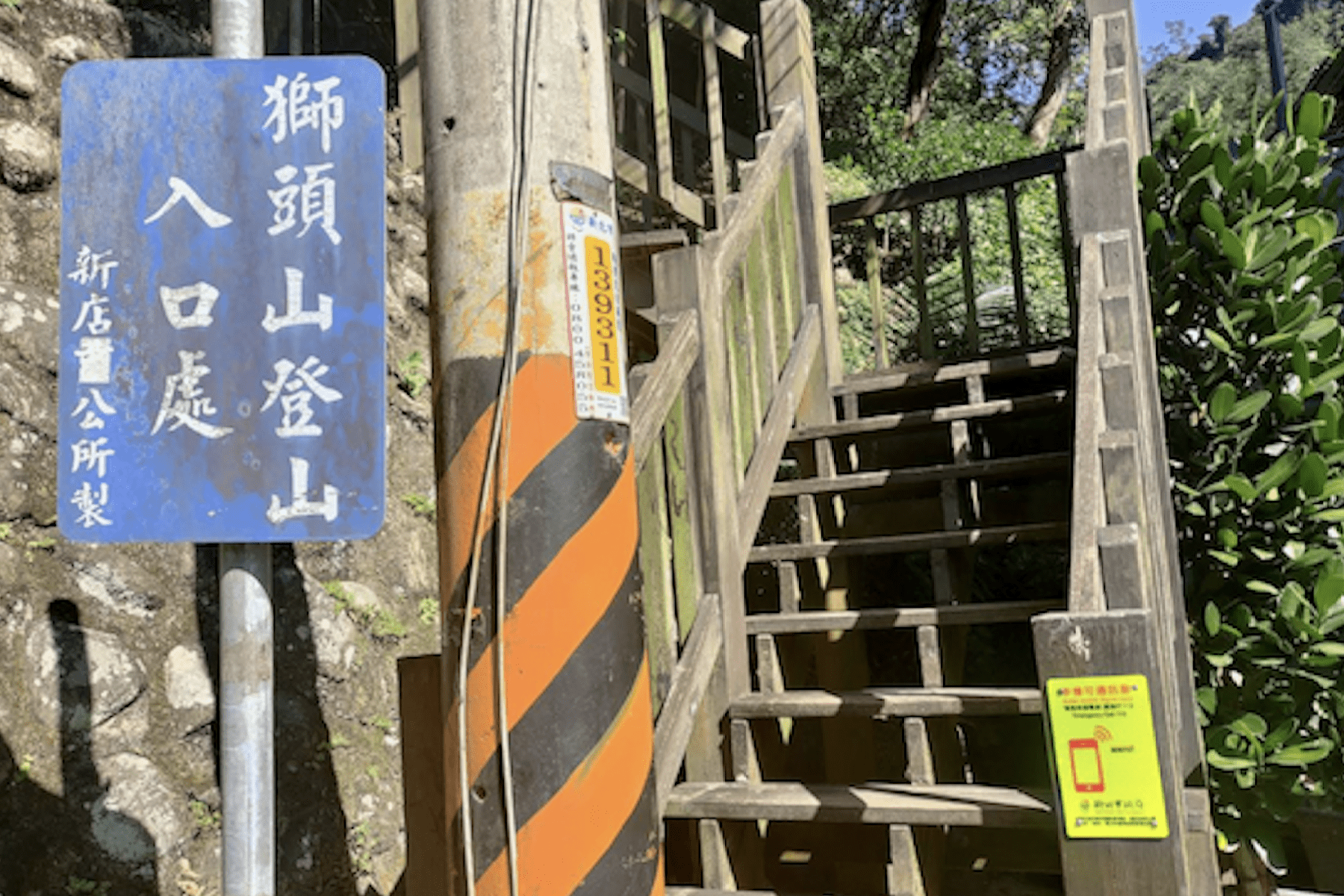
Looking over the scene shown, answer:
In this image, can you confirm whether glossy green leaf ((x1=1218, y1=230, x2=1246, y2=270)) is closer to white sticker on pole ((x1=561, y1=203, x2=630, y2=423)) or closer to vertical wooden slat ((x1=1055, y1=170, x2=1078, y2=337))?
vertical wooden slat ((x1=1055, y1=170, x2=1078, y2=337))

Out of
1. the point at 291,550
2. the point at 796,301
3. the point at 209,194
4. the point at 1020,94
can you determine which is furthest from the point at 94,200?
the point at 1020,94

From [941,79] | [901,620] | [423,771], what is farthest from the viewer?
[941,79]

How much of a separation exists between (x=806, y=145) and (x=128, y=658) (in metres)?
3.44

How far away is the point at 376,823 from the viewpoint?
459cm

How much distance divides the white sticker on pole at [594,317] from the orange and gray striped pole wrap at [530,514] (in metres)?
0.02

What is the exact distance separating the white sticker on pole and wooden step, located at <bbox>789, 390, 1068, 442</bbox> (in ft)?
8.62

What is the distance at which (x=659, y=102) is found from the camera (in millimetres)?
5660

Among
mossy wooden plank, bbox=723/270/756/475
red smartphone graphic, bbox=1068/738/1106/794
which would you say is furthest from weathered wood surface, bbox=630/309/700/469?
red smartphone graphic, bbox=1068/738/1106/794

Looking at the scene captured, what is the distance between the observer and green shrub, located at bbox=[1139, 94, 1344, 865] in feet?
13.1

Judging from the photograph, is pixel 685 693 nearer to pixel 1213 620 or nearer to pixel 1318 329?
pixel 1213 620

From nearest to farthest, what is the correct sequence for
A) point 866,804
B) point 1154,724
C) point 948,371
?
point 1154,724, point 866,804, point 948,371

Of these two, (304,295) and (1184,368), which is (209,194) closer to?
(304,295)

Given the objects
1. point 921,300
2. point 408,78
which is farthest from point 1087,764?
point 408,78

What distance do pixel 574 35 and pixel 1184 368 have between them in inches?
127
